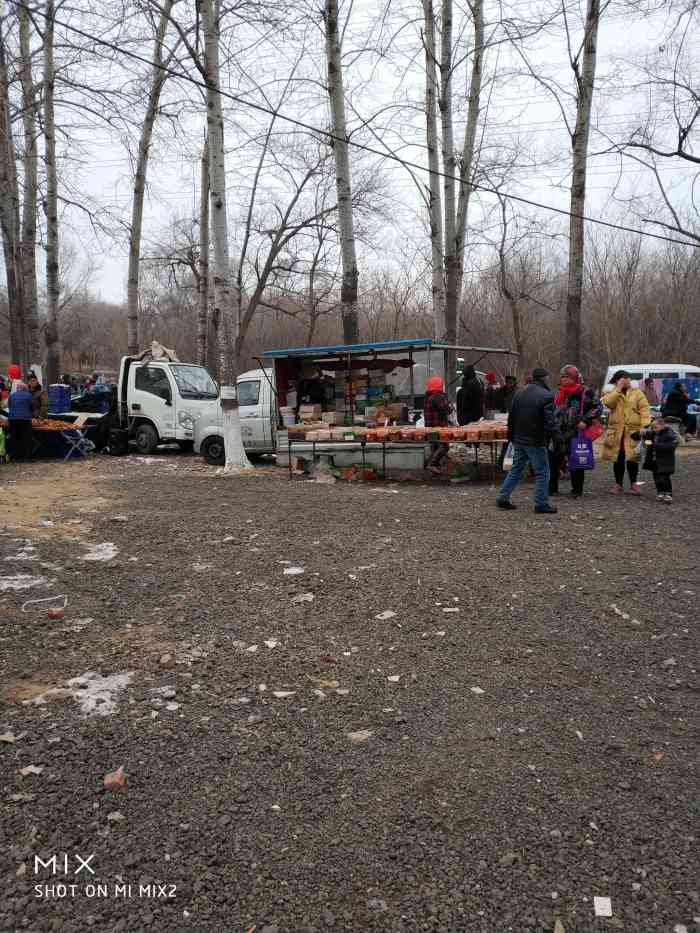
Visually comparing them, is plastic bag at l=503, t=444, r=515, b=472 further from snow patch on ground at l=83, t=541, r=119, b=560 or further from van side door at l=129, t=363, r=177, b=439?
van side door at l=129, t=363, r=177, b=439

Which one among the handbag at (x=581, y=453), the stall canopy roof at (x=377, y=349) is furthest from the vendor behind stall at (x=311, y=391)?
the handbag at (x=581, y=453)

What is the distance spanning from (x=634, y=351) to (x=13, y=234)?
32.0 metres

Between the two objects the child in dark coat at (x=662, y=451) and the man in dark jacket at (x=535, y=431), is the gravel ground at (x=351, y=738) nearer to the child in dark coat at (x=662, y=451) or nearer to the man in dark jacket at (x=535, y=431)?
the man in dark jacket at (x=535, y=431)

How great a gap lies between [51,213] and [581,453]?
16944 millimetres

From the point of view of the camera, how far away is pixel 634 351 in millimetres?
38094

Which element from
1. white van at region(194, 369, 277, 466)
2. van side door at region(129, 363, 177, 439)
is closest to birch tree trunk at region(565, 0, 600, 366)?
white van at region(194, 369, 277, 466)

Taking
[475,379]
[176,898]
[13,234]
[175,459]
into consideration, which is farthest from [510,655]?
[13,234]

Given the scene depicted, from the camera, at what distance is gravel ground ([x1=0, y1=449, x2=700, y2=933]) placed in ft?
7.71

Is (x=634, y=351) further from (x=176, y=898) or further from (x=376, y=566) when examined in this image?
(x=176, y=898)

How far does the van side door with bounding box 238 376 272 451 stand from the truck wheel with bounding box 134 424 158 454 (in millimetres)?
2789

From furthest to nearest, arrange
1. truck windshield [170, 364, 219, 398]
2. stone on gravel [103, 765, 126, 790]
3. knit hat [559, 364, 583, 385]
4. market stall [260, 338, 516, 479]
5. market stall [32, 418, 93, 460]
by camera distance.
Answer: truck windshield [170, 364, 219, 398] → market stall [32, 418, 93, 460] → market stall [260, 338, 516, 479] → knit hat [559, 364, 583, 385] → stone on gravel [103, 765, 126, 790]

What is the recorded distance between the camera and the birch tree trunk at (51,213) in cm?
1888

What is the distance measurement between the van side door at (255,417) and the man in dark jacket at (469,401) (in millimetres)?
3948

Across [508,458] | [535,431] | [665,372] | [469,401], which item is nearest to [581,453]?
[535,431]
